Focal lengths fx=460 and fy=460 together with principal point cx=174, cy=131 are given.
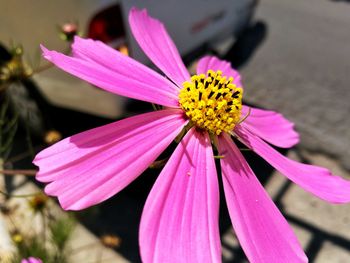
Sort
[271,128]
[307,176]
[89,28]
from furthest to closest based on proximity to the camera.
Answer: [89,28] → [271,128] → [307,176]

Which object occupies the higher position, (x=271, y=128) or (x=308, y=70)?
(x=271, y=128)

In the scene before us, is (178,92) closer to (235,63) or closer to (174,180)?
(174,180)

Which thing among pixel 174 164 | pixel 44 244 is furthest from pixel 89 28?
pixel 174 164

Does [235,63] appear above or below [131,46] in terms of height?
below

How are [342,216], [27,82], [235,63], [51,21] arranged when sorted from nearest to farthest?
1. [51,21]
2. [27,82]
3. [342,216]
4. [235,63]

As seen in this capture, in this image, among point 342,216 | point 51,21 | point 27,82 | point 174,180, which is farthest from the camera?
point 342,216

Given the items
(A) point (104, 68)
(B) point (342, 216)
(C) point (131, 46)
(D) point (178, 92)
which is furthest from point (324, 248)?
(A) point (104, 68)

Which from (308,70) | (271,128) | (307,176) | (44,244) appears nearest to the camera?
(307,176)

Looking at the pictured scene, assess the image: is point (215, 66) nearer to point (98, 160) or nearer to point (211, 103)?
point (211, 103)
